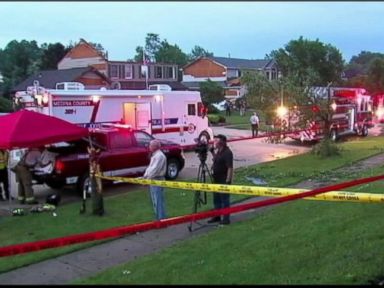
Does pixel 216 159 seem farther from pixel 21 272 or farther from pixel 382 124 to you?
pixel 382 124

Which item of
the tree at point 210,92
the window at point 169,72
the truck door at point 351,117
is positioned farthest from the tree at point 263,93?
the window at point 169,72

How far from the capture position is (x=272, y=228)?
8.63 m

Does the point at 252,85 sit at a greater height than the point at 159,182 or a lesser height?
greater

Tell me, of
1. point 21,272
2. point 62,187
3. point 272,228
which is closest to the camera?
point 21,272

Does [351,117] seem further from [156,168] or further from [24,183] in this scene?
[156,168]

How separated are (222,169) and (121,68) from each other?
6046cm

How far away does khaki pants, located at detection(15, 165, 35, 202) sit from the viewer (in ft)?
41.6

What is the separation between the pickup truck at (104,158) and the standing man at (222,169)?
4370 millimetres

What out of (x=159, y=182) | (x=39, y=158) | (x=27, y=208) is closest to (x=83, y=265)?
(x=159, y=182)

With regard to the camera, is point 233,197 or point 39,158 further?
point 39,158

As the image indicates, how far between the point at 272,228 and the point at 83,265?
10.1ft

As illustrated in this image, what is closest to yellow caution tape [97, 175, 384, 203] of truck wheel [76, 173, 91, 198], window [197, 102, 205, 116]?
truck wheel [76, 173, 91, 198]

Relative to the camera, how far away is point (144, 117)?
22.3m

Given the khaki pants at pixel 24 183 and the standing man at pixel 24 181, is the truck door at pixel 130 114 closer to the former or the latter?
the standing man at pixel 24 181
